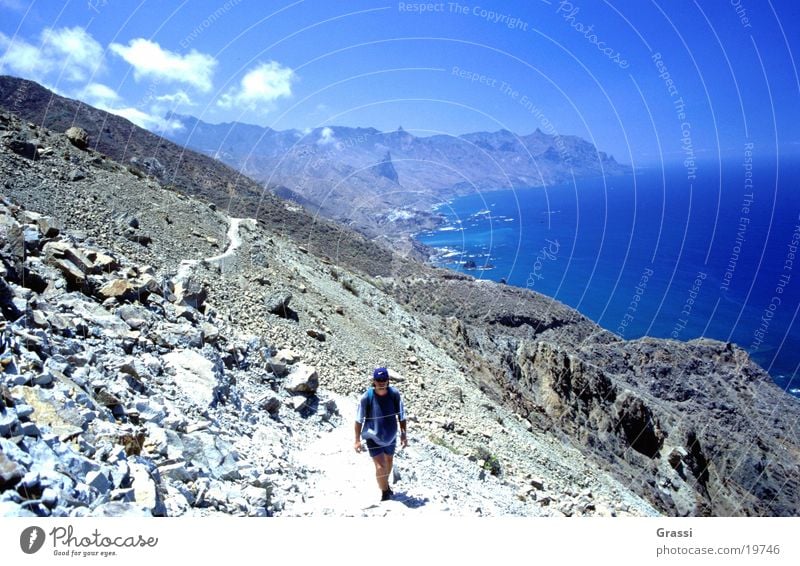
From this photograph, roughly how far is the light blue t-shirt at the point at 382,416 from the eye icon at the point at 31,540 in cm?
426

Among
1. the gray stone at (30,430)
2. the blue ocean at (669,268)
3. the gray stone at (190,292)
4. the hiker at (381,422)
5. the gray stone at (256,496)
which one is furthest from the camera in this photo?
the blue ocean at (669,268)

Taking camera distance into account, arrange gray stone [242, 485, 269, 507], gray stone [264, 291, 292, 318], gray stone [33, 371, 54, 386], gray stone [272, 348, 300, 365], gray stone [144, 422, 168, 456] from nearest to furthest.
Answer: gray stone [33, 371, 54, 386] → gray stone [144, 422, 168, 456] → gray stone [242, 485, 269, 507] → gray stone [272, 348, 300, 365] → gray stone [264, 291, 292, 318]

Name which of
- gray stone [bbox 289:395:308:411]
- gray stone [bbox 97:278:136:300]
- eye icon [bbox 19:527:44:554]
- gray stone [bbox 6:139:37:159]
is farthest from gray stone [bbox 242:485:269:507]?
gray stone [bbox 6:139:37:159]

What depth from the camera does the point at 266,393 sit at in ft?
38.5

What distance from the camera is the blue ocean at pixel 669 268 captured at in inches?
3479

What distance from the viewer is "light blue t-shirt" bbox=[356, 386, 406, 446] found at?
805 centimetres

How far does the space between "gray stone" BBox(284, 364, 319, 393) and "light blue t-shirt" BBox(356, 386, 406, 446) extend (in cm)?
520

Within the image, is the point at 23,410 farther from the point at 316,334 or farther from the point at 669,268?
the point at 669,268

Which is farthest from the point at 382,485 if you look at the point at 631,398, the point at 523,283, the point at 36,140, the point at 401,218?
the point at 401,218

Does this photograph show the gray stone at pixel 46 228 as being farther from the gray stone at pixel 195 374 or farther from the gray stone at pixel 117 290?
the gray stone at pixel 195 374

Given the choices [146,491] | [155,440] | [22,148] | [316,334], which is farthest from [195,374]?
[22,148]

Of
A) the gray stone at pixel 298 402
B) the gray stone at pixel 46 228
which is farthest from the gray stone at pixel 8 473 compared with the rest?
the gray stone at pixel 46 228

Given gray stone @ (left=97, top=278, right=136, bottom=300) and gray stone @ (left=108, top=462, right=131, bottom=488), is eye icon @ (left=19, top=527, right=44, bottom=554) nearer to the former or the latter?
gray stone @ (left=108, top=462, right=131, bottom=488)

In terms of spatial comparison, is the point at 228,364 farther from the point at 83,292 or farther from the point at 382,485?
the point at 382,485
